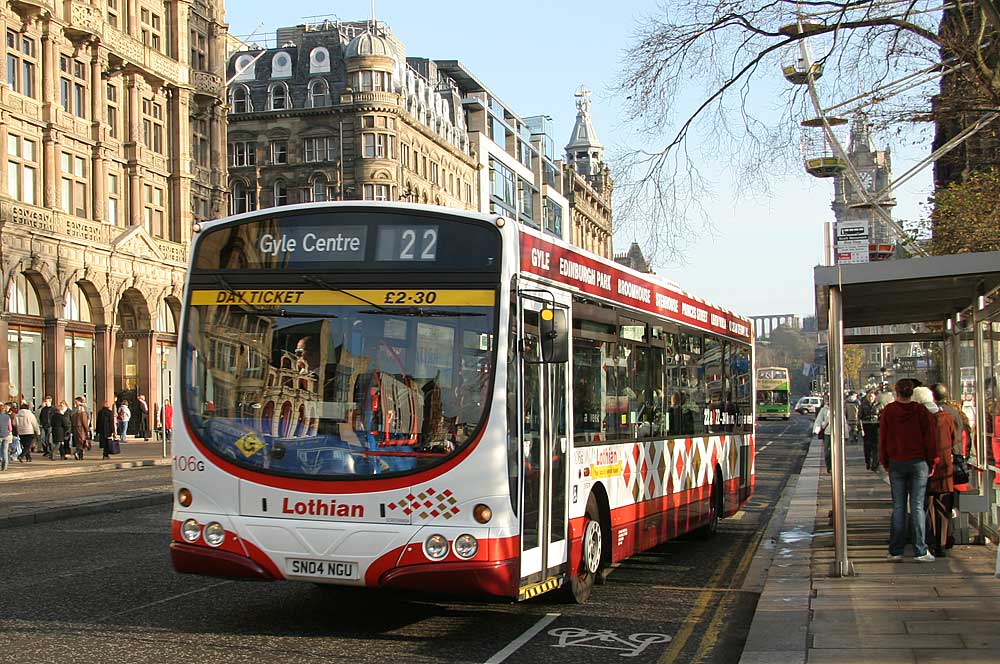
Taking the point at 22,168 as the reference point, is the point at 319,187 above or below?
above

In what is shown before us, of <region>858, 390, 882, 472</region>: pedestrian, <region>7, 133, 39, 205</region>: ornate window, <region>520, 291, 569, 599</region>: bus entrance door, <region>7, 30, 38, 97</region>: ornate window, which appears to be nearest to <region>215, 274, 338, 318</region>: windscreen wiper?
<region>520, 291, 569, 599</region>: bus entrance door

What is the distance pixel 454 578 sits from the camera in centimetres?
834

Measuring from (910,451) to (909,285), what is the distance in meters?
1.56

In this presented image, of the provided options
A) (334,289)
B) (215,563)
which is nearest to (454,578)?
(215,563)

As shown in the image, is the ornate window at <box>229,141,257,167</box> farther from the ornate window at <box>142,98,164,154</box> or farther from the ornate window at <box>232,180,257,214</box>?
the ornate window at <box>142,98,164,154</box>

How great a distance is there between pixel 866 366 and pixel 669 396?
107 m

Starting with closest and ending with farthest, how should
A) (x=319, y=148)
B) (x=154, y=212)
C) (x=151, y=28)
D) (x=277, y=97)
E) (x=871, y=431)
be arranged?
(x=871, y=431) → (x=154, y=212) → (x=151, y=28) → (x=319, y=148) → (x=277, y=97)

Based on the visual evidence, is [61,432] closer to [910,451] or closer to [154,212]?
[154,212]

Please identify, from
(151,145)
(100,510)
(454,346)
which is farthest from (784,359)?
(454,346)

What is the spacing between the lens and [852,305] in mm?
13859

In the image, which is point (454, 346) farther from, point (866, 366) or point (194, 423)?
point (866, 366)

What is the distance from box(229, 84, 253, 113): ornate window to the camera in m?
84.1

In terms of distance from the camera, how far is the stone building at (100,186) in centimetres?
4628

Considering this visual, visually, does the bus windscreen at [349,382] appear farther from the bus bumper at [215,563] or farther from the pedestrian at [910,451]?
the pedestrian at [910,451]
